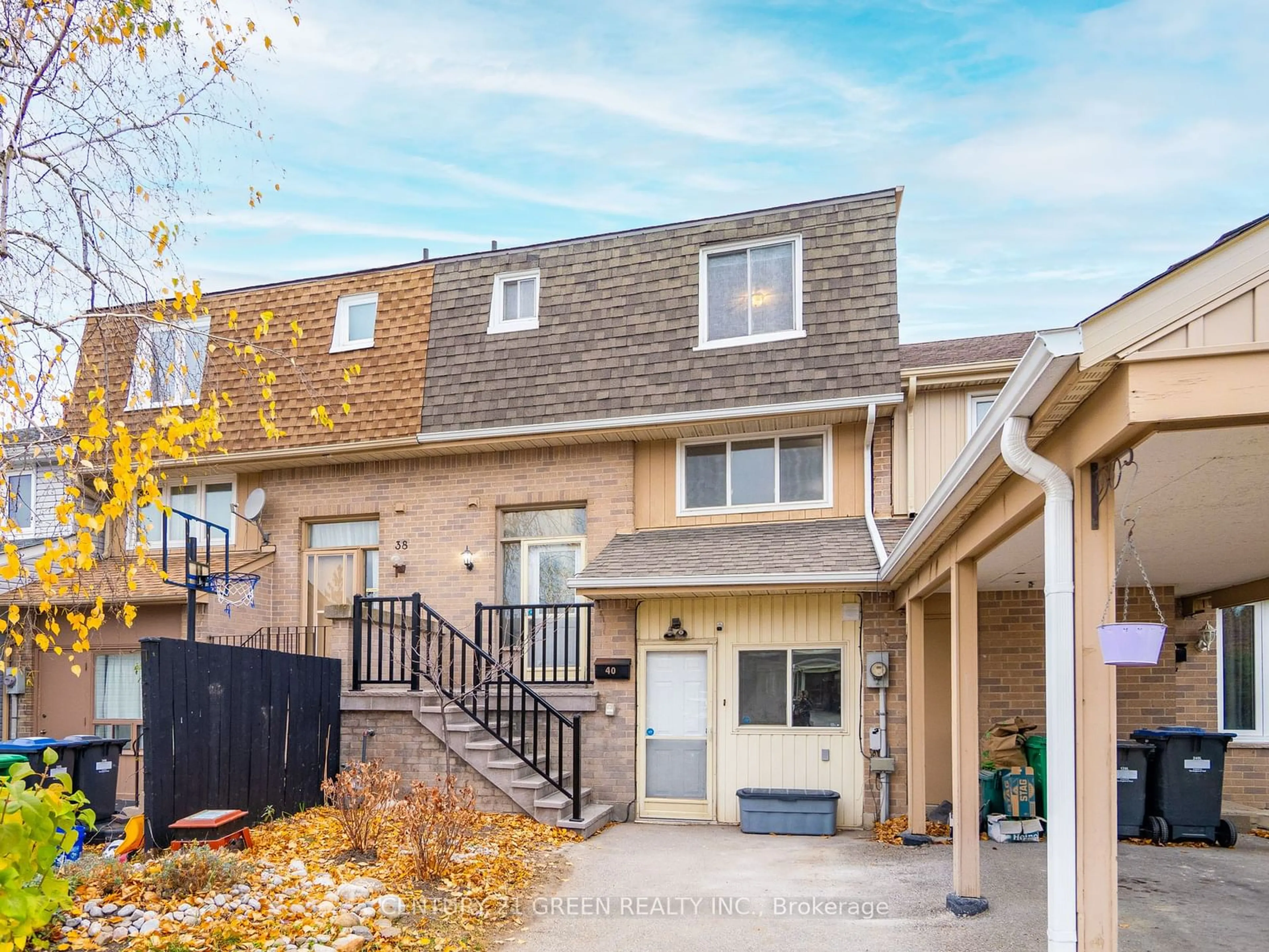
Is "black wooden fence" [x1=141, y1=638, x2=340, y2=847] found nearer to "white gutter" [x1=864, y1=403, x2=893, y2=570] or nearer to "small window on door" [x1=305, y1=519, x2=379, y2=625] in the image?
"small window on door" [x1=305, y1=519, x2=379, y2=625]

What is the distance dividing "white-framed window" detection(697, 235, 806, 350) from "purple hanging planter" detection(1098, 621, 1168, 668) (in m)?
7.84

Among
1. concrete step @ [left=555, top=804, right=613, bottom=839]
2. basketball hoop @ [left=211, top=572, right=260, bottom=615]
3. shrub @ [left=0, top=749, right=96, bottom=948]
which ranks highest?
basketball hoop @ [left=211, top=572, right=260, bottom=615]

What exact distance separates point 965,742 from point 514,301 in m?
8.13

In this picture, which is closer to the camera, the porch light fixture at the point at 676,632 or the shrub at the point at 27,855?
the shrub at the point at 27,855

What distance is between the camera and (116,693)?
12.7 meters

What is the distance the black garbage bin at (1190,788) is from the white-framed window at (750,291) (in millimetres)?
5716

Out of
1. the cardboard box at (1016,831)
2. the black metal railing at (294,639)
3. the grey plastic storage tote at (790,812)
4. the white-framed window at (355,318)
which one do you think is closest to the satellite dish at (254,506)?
the black metal railing at (294,639)

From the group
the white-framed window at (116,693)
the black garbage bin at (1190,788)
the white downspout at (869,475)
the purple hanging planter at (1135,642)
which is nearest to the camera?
the purple hanging planter at (1135,642)

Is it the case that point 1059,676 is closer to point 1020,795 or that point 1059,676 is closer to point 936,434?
point 1020,795

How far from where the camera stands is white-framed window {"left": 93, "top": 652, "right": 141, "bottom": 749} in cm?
1255

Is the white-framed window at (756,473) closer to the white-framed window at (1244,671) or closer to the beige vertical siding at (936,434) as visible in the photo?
the beige vertical siding at (936,434)

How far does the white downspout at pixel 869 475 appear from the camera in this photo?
10023 mm

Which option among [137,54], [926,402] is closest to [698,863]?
[926,402]

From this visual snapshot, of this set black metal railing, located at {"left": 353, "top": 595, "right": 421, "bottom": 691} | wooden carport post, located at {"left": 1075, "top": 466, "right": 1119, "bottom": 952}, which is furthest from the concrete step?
wooden carport post, located at {"left": 1075, "top": 466, "right": 1119, "bottom": 952}
